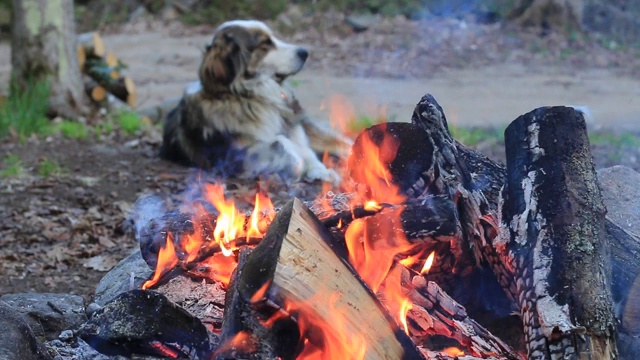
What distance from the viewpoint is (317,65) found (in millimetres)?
15141

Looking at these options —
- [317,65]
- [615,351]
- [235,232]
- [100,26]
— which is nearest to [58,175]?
[235,232]

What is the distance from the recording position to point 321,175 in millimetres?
7902

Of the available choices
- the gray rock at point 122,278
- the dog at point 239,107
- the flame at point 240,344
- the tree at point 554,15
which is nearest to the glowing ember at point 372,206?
the flame at point 240,344

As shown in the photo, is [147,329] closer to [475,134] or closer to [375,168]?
[375,168]

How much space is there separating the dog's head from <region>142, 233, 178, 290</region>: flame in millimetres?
5211

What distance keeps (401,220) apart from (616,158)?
5.57 meters

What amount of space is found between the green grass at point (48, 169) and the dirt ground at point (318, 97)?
5 centimetres

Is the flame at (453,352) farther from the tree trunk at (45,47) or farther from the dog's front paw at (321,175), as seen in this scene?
the tree trunk at (45,47)

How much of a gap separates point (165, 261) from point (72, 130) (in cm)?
616

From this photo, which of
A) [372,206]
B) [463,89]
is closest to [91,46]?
[463,89]

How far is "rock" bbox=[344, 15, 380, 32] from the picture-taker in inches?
693

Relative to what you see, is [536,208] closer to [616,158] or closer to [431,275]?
[431,275]

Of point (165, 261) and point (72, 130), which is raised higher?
point (165, 261)

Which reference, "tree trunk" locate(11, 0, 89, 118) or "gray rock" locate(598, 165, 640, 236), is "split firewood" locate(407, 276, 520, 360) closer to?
"gray rock" locate(598, 165, 640, 236)
